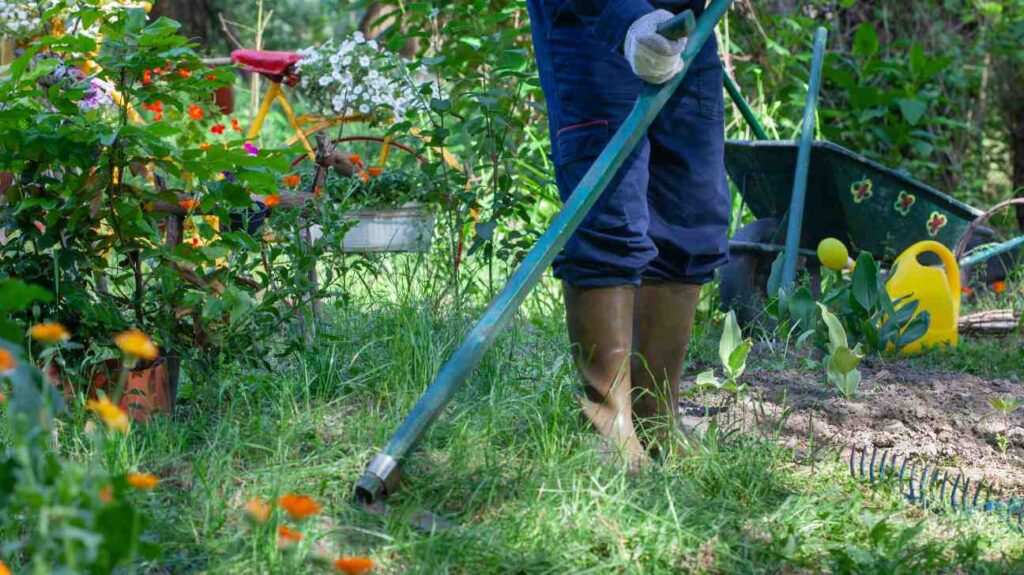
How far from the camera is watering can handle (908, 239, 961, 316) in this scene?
364cm

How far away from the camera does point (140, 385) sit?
2.27 m

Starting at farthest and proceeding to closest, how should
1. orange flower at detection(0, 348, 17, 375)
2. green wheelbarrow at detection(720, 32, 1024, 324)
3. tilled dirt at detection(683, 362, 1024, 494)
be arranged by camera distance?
green wheelbarrow at detection(720, 32, 1024, 324) → tilled dirt at detection(683, 362, 1024, 494) → orange flower at detection(0, 348, 17, 375)

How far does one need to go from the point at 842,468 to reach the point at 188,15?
622cm

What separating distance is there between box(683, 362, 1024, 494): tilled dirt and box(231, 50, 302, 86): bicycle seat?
104 inches

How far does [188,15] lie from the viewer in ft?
24.6

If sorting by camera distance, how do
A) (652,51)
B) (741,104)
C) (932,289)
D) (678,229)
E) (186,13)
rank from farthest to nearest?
(186,13)
(741,104)
(932,289)
(678,229)
(652,51)

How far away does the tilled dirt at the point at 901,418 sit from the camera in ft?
8.09

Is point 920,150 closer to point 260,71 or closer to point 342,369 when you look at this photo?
point 260,71

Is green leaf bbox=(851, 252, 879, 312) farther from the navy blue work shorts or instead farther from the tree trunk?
the tree trunk

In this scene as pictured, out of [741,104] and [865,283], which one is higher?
[741,104]

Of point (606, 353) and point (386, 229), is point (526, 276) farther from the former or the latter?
point (386, 229)

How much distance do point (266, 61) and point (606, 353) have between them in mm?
3017

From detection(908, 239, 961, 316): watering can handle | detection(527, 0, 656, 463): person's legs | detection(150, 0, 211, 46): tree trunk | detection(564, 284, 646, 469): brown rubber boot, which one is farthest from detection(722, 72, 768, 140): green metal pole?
detection(150, 0, 211, 46): tree trunk

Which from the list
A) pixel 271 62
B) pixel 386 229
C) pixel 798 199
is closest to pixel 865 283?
pixel 798 199
